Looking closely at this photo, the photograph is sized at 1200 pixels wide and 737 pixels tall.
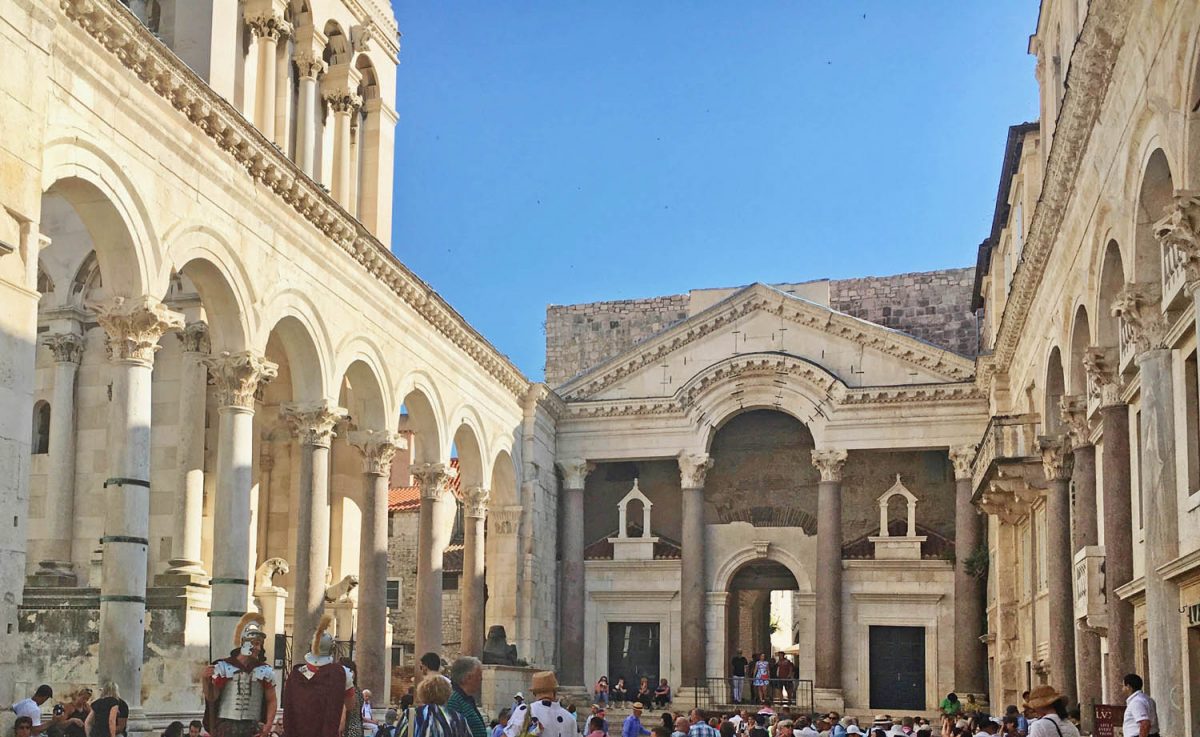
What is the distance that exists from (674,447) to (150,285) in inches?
715

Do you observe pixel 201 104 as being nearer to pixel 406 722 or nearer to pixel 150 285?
pixel 150 285

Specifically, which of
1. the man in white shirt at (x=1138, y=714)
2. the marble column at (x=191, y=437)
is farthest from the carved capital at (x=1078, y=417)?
the marble column at (x=191, y=437)

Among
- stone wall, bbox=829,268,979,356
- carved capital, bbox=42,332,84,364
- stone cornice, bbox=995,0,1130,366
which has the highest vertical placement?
stone wall, bbox=829,268,979,356

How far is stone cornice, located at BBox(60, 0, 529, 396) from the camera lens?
50.8 feet

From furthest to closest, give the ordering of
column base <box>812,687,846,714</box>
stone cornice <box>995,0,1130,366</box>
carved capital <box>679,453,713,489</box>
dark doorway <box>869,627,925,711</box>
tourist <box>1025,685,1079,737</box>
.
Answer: carved capital <box>679,453,713,489</box> → dark doorway <box>869,627,925,711</box> → column base <box>812,687,846,714</box> → stone cornice <box>995,0,1130,366</box> → tourist <box>1025,685,1079,737</box>

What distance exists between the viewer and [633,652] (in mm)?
33812

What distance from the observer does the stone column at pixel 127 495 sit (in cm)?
1591

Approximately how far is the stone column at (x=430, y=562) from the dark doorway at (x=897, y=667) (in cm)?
1073

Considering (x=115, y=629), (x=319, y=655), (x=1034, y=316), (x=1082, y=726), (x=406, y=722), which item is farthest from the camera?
(x=1034, y=316)

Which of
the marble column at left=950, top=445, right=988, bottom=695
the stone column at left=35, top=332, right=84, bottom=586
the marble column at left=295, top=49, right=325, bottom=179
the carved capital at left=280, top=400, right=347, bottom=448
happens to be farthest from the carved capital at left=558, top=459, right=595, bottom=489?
the stone column at left=35, top=332, right=84, bottom=586

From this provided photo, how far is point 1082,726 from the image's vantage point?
1870cm

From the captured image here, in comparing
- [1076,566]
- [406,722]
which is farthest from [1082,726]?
[406,722]

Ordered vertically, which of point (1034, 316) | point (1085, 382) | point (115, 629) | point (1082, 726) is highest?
point (1034, 316)

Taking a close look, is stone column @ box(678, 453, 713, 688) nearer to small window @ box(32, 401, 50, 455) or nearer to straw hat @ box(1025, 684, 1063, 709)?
small window @ box(32, 401, 50, 455)
